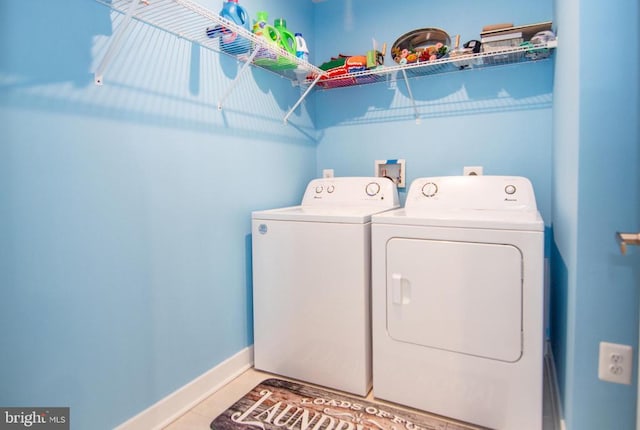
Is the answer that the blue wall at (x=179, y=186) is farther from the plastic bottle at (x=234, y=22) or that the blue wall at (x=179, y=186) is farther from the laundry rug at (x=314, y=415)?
the laundry rug at (x=314, y=415)

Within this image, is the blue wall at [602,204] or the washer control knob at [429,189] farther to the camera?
the washer control knob at [429,189]

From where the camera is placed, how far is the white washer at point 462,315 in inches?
51.3

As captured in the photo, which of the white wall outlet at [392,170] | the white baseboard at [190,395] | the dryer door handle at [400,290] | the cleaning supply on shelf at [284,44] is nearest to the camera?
the white baseboard at [190,395]

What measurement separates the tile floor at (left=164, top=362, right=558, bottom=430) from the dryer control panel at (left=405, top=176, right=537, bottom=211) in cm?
87

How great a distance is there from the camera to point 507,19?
1953 millimetres

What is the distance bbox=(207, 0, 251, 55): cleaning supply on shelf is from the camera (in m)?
1.53

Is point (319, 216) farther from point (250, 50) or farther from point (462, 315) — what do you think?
point (250, 50)

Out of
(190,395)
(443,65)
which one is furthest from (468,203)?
(190,395)

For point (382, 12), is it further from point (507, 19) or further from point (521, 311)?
point (521, 311)

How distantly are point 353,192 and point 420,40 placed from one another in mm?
983

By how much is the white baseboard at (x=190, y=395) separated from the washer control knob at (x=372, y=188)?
43.3 inches

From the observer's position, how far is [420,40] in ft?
6.89

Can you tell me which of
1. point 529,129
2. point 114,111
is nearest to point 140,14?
point 114,111

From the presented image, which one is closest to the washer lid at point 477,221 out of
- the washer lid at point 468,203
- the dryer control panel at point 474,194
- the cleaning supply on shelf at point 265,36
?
the washer lid at point 468,203
